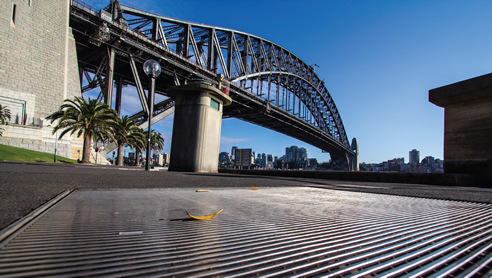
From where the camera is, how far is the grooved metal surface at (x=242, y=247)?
0.75 metres

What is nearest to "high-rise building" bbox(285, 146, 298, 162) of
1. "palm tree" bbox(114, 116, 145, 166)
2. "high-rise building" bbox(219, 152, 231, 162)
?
"high-rise building" bbox(219, 152, 231, 162)

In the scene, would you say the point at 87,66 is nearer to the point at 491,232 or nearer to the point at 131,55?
the point at 131,55

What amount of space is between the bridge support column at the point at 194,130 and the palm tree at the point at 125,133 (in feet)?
50.1

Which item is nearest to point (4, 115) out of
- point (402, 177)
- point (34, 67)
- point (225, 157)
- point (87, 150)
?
point (34, 67)

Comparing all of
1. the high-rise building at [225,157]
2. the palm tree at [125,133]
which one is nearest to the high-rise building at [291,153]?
the high-rise building at [225,157]

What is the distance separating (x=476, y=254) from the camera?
951 millimetres

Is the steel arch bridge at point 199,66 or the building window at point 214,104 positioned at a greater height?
the steel arch bridge at point 199,66

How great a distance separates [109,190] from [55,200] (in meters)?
1.00

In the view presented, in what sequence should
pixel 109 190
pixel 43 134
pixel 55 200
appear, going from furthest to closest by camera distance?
pixel 43 134, pixel 109 190, pixel 55 200

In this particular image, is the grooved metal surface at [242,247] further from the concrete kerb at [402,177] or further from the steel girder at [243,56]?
the steel girder at [243,56]

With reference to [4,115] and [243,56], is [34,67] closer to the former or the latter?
[4,115]

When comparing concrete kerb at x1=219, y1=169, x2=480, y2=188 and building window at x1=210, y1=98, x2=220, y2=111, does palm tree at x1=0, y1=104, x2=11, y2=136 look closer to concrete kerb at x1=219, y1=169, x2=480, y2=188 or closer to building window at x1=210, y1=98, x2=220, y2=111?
building window at x1=210, y1=98, x2=220, y2=111

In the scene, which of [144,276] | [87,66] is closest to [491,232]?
[144,276]

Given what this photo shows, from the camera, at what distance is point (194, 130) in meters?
11.8
